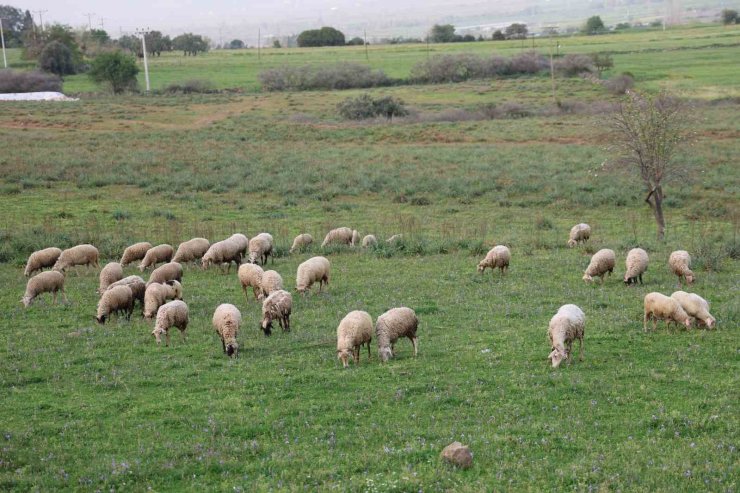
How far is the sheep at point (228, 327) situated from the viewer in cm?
1541

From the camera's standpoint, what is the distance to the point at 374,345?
16.3 meters

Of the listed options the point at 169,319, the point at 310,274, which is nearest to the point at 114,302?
the point at 169,319

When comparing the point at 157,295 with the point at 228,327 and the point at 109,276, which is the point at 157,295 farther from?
the point at 228,327

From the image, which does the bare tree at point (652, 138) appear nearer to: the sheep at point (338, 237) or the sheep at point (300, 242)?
the sheep at point (338, 237)

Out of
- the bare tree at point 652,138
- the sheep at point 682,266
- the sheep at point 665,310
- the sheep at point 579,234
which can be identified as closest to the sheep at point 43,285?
the sheep at point 665,310

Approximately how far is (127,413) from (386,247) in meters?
14.9

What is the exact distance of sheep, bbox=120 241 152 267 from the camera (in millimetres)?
24234

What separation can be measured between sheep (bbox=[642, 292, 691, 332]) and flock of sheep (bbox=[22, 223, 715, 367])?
2cm

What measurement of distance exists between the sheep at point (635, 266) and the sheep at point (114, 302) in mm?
12177

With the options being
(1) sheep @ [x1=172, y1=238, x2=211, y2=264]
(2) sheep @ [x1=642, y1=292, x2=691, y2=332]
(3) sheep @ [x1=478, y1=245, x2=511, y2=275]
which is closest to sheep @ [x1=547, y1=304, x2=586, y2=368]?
(2) sheep @ [x1=642, y1=292, x2=691, y2=332]

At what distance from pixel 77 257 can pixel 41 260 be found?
1.00m

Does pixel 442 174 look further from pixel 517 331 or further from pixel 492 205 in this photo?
pixel 517 331

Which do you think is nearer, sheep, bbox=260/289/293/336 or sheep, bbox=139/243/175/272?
sheep, bbox=260/289/293/336

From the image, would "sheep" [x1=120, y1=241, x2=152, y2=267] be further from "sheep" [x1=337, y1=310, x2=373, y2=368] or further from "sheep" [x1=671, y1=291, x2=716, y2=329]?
"sheep" [x1=671, y1=291, x2=716, y2=329]
